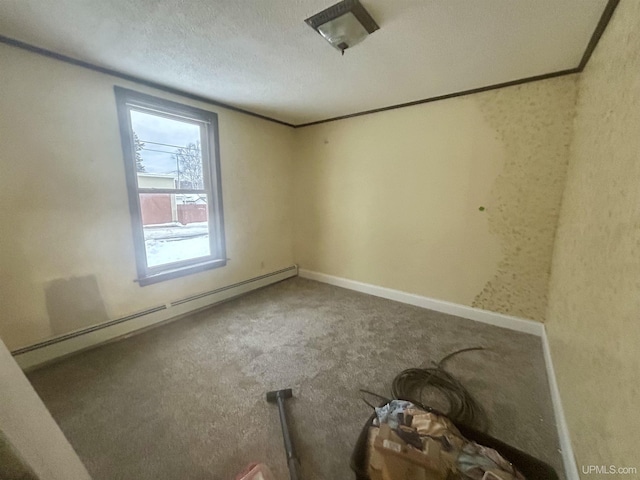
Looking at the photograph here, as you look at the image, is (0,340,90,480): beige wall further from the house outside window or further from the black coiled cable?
the house outside window

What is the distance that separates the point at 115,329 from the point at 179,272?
68 centimetres

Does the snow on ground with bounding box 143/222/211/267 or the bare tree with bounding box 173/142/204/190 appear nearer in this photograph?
the snow on ground with bounding box 143/222/211/267

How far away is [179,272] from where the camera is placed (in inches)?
103

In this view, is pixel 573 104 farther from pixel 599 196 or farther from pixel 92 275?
pixel 92 275

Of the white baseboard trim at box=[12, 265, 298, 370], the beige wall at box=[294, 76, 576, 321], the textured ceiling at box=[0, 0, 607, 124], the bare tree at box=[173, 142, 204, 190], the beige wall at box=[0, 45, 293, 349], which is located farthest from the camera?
the bare tree at box=[173, 142, 204, 190]

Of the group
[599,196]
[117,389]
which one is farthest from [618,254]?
[117,389]

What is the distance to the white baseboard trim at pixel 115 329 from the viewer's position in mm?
1840

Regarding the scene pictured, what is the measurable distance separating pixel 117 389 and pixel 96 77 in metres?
2.28

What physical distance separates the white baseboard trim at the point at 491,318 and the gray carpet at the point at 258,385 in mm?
59

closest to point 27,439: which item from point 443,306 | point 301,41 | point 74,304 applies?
point 74,304

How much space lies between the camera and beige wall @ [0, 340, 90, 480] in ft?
1.76

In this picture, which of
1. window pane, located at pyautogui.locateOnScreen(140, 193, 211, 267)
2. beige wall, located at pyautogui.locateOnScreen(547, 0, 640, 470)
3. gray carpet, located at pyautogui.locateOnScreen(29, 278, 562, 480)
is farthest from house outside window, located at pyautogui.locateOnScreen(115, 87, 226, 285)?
beige wall, located at pyautogui.locateOnScreen(547, 0, 640, 470)

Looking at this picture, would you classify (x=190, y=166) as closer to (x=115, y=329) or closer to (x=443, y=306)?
(x=115, y=329)

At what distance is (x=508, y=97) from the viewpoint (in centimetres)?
222
